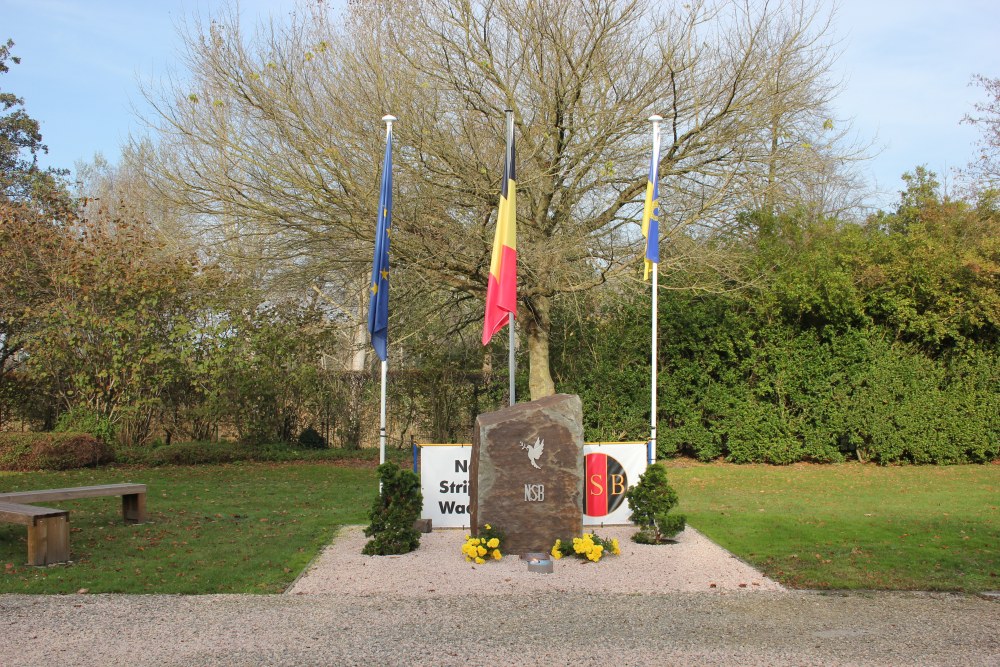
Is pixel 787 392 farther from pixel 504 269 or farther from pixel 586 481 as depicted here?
pixel 504 269

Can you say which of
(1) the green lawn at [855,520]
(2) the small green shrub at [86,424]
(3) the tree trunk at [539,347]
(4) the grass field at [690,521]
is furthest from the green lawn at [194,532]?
(1) the green lawn at [855,520]

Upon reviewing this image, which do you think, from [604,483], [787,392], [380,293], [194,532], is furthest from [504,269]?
[787,392]

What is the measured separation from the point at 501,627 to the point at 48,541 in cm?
430

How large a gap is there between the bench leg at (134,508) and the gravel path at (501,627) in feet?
10.6

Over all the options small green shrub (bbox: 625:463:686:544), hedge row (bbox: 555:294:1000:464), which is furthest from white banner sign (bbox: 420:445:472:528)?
hedge row (bbox: 555:294:1000:464)

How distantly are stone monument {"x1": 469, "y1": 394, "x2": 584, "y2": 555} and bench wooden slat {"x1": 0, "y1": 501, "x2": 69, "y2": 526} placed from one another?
375cm

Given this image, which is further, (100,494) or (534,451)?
(100,494)

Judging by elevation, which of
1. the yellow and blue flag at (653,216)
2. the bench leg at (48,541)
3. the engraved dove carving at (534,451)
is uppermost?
the yellow and blue flag at (653,216)

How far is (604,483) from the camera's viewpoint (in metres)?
9.25

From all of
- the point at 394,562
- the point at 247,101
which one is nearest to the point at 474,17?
the point at 247,101

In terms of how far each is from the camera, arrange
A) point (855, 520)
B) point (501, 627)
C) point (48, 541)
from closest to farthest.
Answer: point (501, 627) < point (48, 541) < point (855, 520)

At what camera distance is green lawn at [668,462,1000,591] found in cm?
706

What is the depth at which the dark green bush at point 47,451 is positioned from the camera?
13883 millimetres

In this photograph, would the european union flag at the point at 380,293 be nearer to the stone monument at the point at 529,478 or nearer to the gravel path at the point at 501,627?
the stone monument at the point at 529,478
